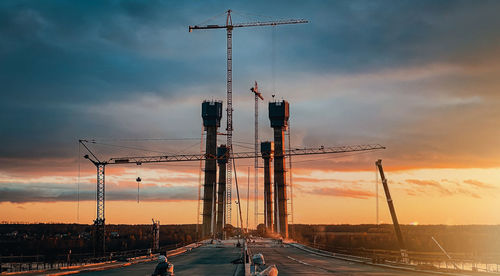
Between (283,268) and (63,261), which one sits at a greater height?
(283,268)

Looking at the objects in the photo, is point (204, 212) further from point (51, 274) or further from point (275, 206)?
point (51, 274)

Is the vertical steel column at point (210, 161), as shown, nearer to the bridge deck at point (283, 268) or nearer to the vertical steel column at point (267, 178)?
the vertical steel column at point (267, 178)

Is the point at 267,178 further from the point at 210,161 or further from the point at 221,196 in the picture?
the point at 210,161

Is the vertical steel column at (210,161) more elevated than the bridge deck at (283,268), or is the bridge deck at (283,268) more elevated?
the vertical steel column at (210,161)

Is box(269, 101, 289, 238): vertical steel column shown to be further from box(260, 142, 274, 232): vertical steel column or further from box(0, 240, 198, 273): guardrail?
box(0, 240, 198, 273): guardrail

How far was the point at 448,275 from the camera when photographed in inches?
1858

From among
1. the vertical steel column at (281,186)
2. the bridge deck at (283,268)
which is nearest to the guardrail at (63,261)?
the bridge deck at (283,268)

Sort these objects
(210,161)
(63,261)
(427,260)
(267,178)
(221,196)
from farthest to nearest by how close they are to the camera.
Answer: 1. (267,178)
2. (221,196)
3. (210,161)
4. (63,261)
5. (427,260)

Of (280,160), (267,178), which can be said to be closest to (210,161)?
(280,160)

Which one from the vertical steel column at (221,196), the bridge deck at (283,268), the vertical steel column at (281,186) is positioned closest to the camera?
the bridge deck at (283,268)

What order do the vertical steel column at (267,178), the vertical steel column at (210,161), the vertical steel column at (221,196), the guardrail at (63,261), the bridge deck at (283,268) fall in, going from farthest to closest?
the vertical steel column at (267,178) → the vertical steel column at (221,196) → the vertical steel column at (210,161) → the guardrail at (63,261) → the bridge deck at (283,268)

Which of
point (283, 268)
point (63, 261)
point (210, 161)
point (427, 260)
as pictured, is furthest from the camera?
point (210, 161)

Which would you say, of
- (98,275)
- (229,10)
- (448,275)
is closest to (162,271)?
(98,275)

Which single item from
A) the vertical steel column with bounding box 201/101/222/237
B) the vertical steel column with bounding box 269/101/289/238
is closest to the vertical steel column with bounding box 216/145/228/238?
the vertical steel column with bounding box 201/101/222/237
